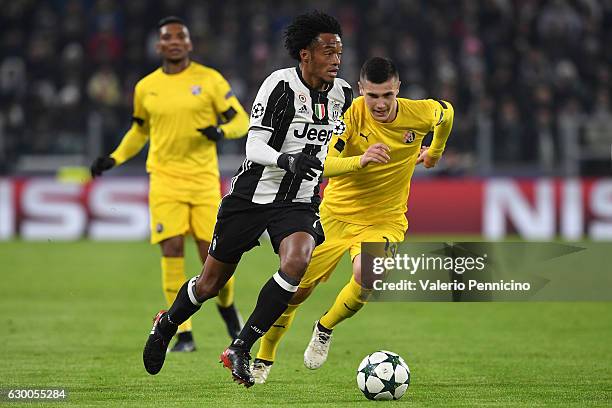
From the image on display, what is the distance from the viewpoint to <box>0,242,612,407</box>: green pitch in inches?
279

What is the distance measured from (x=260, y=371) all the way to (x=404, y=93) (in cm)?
1338

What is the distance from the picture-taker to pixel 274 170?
7035mm

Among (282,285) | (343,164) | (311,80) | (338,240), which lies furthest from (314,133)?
(338,240)

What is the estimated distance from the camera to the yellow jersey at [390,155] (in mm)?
8016

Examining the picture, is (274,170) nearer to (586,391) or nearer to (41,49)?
(586,391)

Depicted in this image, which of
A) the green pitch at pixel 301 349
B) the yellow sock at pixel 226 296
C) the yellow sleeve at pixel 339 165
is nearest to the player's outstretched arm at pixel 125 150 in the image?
the yellow sock at pixel 226 296

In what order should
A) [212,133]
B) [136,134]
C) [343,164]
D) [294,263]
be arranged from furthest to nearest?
1. [136,134]
2. [212,133]
3. [343,164]
4. [294,263]

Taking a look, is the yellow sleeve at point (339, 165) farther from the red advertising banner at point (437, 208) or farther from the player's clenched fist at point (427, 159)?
the red advertising banner at point (437, 208)

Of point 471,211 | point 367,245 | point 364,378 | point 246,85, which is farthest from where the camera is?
point 246,85

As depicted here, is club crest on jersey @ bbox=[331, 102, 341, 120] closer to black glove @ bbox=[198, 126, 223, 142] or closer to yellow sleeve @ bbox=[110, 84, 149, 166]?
black glove @ bbox=[198, 126, 223, 142]

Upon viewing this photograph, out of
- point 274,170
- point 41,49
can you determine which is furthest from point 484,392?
point 41,49

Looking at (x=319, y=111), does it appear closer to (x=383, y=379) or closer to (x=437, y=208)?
(x=383, y=379)

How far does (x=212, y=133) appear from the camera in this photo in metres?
9.28

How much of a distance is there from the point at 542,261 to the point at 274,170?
1.78m
